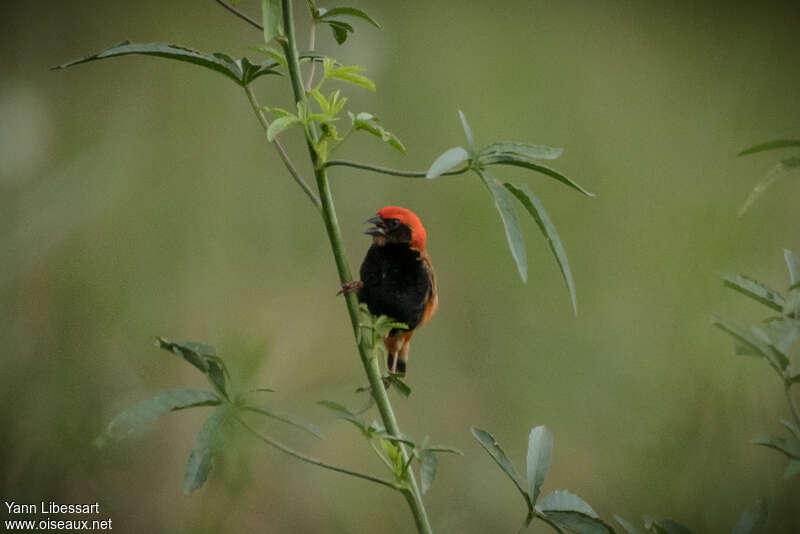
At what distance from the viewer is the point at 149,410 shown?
1.29m

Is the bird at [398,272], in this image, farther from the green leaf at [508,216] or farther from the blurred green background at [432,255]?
the green leaf at [508,216]

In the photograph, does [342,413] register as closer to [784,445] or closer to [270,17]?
[270,17]

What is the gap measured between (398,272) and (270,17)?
1172 mm

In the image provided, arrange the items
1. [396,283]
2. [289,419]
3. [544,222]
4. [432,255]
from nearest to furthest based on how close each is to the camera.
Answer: [544,222] → [289,419] → [396,283] → [432,255]

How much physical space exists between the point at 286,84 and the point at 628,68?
2.35 metres

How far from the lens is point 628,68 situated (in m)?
4.80

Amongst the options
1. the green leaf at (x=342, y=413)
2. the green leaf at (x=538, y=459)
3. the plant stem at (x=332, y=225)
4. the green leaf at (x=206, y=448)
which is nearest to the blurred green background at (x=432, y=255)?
the green leaf at (x=206, y=448)

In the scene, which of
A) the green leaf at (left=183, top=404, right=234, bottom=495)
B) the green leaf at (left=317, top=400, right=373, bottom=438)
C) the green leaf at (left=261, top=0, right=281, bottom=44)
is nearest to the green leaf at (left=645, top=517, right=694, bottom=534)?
the green leaf at (left=317, top=400, right=373, bottom=438)

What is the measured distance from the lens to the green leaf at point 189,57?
1209 mm

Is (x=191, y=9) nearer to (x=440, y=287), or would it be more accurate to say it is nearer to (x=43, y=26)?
(x=43, y=26)

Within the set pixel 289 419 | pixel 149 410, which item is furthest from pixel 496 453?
pixel 149 410

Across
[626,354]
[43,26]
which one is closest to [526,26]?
[626,354]

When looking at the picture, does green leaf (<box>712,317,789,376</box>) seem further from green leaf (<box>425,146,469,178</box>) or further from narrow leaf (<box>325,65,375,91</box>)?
narrow leaf (<box>325,65,375,91</box>)

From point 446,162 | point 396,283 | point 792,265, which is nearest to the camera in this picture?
point 446,162
